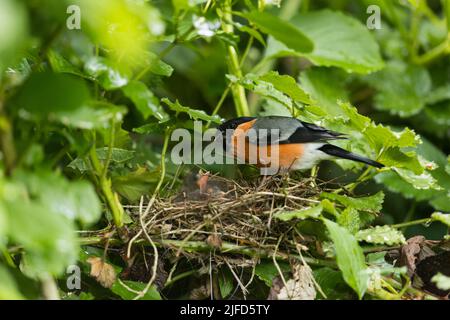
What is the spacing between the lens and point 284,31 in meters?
1.55

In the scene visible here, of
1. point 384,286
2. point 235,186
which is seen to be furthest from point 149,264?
point 384,286

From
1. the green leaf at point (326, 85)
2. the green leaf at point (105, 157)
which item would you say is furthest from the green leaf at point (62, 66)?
the green leaf at point (326, 85)

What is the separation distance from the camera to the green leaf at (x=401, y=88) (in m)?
3.57

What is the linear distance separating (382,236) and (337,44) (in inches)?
54.9

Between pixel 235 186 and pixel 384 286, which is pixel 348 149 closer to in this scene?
pixel 235 186

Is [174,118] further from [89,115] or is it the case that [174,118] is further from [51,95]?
[51,95]

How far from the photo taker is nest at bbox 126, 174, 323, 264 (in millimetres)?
2150

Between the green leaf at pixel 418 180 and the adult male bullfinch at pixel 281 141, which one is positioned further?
the adult male bullfinch at pixel 281 141

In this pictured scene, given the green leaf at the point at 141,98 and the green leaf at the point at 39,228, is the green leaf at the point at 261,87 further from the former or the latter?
the green leaf at the point at 39,228

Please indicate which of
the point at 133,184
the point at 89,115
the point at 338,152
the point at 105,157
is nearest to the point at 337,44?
the point at 338,152

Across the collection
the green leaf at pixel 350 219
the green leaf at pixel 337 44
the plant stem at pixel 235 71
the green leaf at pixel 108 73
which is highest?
the green leaf at pixel 337 44

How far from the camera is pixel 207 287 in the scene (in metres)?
2.21

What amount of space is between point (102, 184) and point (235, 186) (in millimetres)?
680

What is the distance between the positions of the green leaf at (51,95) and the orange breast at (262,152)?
1.50m
